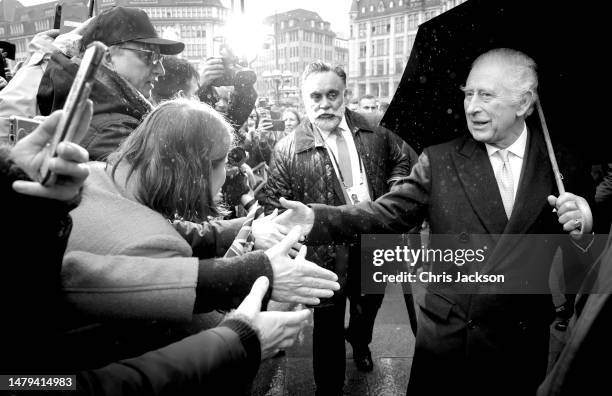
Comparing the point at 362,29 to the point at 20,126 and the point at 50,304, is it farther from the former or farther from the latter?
the point at 50,304

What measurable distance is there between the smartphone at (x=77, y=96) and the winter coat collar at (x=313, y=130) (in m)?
2.66

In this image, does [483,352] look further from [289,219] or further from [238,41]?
[238,41]

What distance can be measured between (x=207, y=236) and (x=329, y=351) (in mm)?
1589

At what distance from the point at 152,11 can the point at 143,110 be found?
3405 inches

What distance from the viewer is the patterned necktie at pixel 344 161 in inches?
143

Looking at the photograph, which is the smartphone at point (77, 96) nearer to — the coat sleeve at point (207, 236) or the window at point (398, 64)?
the coat sleeve at point (207, 236)

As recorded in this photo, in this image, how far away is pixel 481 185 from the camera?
7.38 ft

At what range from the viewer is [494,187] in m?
2.24

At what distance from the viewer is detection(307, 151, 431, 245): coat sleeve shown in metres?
2.36

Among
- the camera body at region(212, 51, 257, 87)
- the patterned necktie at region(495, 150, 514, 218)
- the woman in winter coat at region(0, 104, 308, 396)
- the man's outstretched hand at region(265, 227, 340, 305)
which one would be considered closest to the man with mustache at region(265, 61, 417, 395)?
the camera body at region(212, 51, 257, 87)

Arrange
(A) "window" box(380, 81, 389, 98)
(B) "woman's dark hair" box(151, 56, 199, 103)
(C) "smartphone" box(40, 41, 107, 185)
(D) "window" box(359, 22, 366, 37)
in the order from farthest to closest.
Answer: (D) "window" box(359, 22, 366, 37) < (A) "window" box(380, 81, 389, 98) < (B) "woman's dark hair" box(151, 56, 199, 103) < (C) "smartphone" box(40, 41, 107, 185)

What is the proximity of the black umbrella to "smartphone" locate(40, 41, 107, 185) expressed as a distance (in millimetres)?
1610

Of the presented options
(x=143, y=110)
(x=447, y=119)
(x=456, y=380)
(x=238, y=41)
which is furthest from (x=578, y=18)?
(x=238, y=41)

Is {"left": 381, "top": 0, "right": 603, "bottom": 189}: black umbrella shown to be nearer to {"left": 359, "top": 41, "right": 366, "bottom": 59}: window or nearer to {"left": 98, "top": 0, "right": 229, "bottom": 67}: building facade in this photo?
{"left": 98, "top": 0, "right": 229, "bottom": 67}: building facade
